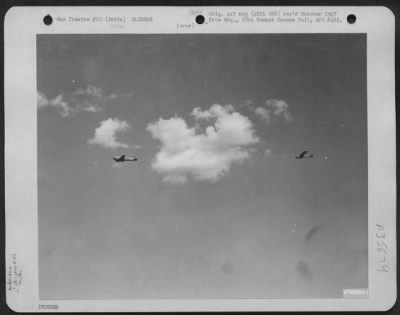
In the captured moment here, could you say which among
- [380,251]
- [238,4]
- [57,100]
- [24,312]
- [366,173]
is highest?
[238,4]

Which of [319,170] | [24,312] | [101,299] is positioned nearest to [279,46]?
[319,170]

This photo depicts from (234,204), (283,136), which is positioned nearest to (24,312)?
(234,204)

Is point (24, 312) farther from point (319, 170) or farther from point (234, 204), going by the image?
point (319, 170)

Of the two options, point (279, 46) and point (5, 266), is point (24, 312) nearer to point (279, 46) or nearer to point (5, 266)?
point (5, 266)

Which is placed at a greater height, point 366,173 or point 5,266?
point 366,173

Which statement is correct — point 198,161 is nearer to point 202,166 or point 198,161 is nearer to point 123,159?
point 202,166

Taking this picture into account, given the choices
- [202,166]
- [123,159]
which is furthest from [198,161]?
[123,159]
